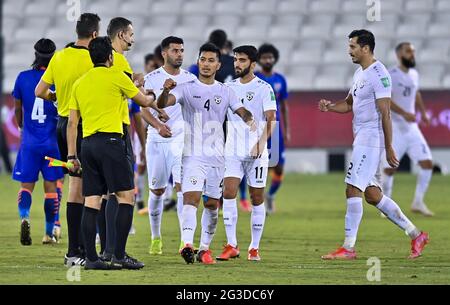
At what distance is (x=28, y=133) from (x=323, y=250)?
3.41 m

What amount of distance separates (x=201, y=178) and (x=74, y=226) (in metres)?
1.30

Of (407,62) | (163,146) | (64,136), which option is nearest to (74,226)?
(64,136)

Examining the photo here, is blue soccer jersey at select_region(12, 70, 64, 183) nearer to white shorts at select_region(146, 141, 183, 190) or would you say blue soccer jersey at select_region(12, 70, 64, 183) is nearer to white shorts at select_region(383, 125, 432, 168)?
white shorts at select_region(146, 141, 183, 190)

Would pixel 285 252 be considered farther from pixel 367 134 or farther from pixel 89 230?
pixel 89 230

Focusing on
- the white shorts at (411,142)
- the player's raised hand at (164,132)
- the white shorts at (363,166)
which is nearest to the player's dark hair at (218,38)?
the white shorts at (411,142)

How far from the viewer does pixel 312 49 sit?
28.9 meters

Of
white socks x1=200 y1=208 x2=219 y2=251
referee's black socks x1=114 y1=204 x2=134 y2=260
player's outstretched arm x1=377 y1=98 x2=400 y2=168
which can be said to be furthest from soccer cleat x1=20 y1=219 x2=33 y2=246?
player's outstretched arm x1=377 y1=98 x2=400 y2=168

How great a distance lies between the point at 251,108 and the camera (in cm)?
1159

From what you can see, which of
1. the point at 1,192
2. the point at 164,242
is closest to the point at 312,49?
the point at 1,192

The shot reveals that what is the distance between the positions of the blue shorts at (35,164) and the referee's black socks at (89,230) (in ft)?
9.74

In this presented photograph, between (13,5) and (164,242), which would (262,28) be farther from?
(164,242)

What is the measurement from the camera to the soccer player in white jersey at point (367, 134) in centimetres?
1148
